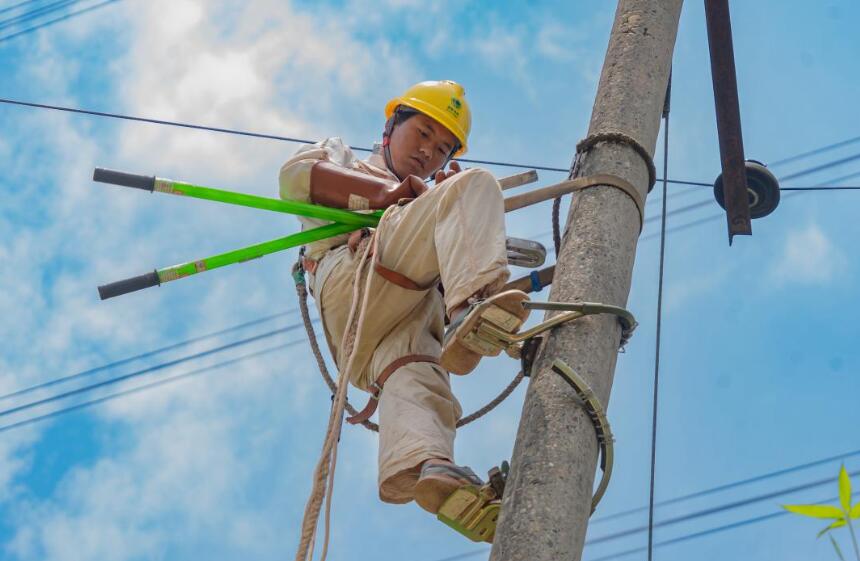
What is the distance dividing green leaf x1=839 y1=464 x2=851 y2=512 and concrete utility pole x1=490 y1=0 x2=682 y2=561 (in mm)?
878

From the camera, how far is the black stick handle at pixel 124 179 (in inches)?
159

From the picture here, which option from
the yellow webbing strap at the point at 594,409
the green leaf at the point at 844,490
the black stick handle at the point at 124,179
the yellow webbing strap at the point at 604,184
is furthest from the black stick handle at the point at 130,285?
the green leaf at the point at 844,490

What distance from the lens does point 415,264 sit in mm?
3666

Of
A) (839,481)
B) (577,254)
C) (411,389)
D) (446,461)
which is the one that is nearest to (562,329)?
(577,254)

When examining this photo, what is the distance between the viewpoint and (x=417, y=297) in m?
3.82

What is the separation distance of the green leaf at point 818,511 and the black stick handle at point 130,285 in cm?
277

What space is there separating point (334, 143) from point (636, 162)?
1.44 m

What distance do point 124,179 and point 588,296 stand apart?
1828 millimetres

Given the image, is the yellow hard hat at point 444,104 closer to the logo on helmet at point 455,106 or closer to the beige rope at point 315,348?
the logo on helmet at point 455,106

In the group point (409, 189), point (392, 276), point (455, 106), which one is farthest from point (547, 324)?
point (455, 106)

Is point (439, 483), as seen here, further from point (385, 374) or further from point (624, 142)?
point (624, 142)

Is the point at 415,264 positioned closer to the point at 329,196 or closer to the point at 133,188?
the point at 329,196

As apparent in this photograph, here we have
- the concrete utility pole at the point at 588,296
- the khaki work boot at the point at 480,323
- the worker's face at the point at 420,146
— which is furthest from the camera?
the worker's face at the point at 420,146

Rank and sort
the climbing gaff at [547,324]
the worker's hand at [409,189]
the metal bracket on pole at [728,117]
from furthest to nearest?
the metal bracket on pole at [728,117] < the worker's hand at [409,189] < the climbing gaff at [547,324]
